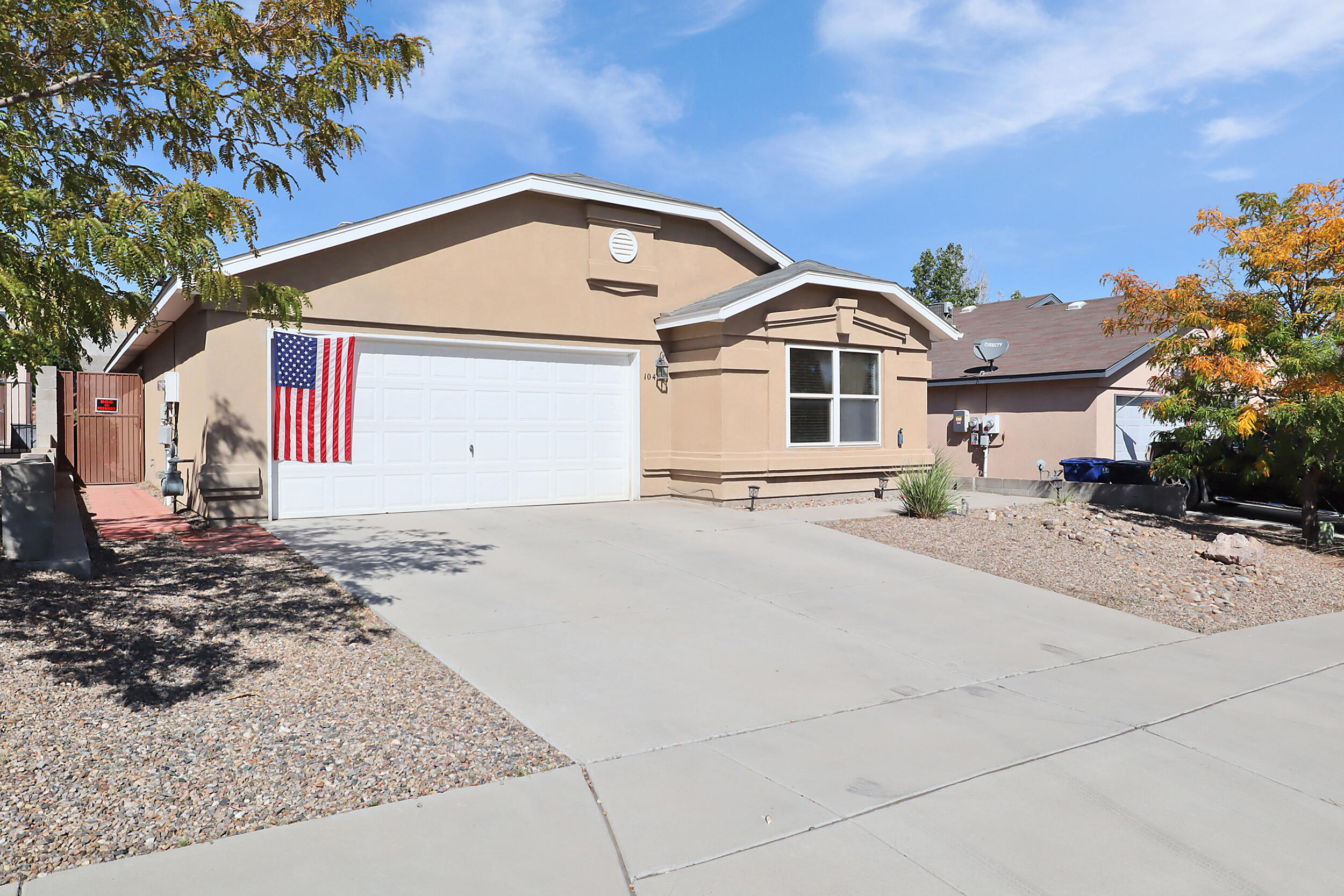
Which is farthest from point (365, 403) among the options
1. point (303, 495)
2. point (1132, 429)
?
point (1132, 429)

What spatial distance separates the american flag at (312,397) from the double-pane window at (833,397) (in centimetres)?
660

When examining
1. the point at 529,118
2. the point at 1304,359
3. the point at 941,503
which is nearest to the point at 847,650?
the point at 941,503

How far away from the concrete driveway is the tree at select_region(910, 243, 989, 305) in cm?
3949

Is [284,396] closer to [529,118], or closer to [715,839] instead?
[529,118]

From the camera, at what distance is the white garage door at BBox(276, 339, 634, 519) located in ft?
37.7

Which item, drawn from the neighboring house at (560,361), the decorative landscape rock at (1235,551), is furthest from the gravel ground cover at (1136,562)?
the neighboring house at (560,361)

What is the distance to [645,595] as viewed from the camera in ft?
25.2

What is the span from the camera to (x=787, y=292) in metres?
13.5

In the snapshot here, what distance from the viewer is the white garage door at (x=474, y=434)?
11477 mm

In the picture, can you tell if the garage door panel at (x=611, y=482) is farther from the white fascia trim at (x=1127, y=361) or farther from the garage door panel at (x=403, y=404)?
the white fascia trim at (x=1127, y=361)

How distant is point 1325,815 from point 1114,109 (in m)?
13.3

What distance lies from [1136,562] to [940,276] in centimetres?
3802

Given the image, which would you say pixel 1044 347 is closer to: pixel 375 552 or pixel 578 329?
pixel 578 329

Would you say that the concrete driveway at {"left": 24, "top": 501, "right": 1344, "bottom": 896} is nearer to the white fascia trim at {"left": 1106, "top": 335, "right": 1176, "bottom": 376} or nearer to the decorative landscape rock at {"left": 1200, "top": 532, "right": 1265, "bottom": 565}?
the decorative landscape rock at {"left": 1200, "top": 532, "right": 1265, "bottom": 565}
